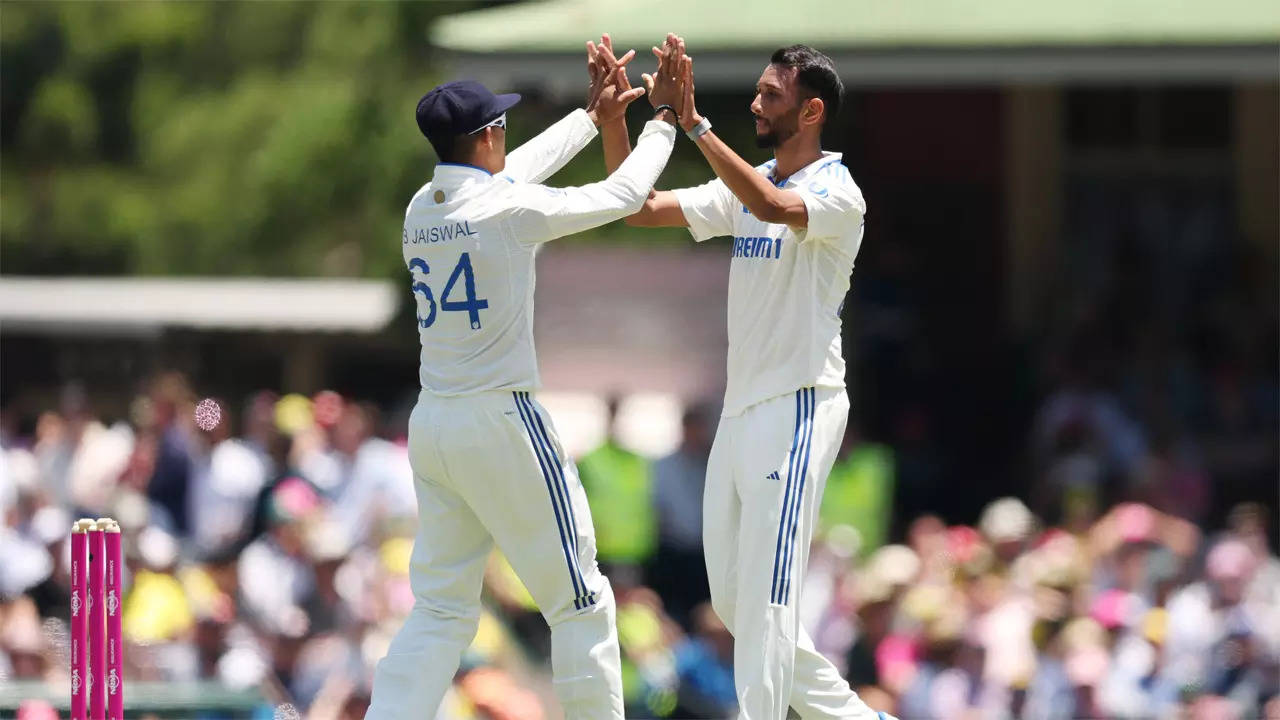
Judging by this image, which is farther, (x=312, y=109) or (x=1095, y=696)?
(x=312, y=109)

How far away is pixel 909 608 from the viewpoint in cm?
1072

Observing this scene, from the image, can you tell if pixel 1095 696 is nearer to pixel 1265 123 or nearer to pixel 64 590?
pixel 64 590

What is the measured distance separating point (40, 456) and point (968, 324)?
686cm

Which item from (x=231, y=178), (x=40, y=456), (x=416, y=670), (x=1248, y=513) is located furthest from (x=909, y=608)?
(x=231, y=178)

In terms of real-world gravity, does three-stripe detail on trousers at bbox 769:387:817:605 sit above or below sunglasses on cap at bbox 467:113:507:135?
below

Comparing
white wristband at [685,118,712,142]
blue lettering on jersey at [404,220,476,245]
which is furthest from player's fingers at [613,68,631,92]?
blue lettering on jersey at [404,220,476,245]

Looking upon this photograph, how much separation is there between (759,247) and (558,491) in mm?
961

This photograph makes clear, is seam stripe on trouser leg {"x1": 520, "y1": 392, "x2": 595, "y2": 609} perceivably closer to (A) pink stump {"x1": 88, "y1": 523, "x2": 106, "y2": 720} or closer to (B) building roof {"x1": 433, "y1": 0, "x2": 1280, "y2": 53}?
(A) pink stump {"x1": 88, "y1": 523, "x2": 106, "y2": 720}

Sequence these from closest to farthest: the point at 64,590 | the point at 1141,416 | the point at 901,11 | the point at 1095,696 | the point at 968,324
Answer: the point at 1095,696 < the point at 64,590 < the point at 901,11 < the point at 1141,416 < the point at 968,324

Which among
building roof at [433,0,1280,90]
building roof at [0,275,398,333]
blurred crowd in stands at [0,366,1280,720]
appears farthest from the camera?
building roof at [0,275,398,333]

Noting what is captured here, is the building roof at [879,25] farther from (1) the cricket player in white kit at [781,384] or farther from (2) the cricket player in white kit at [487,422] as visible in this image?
(2) the cricket player in white kit at [487,422]

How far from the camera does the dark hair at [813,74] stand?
6301 mm

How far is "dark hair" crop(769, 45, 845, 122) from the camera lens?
630 centimetres

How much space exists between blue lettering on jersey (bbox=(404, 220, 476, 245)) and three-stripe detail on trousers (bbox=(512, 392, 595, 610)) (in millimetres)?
482
